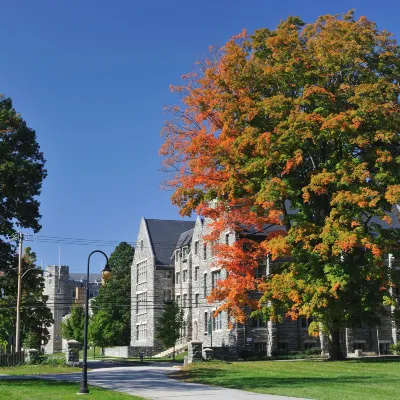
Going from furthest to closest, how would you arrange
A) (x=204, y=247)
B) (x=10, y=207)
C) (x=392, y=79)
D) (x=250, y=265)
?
(x=204, y=247), (x=250, y=265), (x=392, y=79), (x=10, y=207)

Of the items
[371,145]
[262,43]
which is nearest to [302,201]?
[371,145]

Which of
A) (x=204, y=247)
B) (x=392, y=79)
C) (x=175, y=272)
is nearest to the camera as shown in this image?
(x=392, y=79)

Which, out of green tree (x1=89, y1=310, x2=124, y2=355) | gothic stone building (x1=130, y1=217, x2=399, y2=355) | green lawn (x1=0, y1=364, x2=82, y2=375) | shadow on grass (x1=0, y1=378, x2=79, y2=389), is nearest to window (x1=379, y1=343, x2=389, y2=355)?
gothic stone building (x1=130, y1=217, x2=399, y2=355)

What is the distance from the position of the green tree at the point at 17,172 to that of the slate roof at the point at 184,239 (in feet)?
106

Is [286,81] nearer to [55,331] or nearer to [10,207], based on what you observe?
[10,207]

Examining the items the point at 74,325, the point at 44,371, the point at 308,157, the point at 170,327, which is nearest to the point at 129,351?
the point at 170,327

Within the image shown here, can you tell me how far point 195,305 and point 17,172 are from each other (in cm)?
3338

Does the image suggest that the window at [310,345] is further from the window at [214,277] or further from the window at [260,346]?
the window at [214,277]

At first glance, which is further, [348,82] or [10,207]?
[348,82]

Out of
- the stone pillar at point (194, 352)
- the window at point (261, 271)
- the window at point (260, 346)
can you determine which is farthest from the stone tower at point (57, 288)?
the stone pillar at point (194, 352)

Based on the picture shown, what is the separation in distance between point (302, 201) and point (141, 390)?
16447 mm

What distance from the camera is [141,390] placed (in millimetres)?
20406

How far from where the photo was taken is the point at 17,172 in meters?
27.8

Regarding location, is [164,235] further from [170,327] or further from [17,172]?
[17,172]
